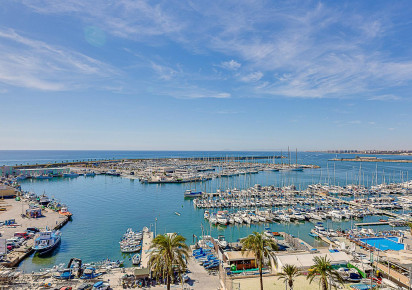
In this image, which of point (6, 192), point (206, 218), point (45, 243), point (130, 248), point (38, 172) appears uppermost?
point (38, 172)

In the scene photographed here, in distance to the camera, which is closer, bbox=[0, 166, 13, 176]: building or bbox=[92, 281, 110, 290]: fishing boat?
bbox=[92, 281, 110, 290]: fishing boat

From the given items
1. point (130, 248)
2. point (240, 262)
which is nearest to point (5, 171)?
point (130, 248)

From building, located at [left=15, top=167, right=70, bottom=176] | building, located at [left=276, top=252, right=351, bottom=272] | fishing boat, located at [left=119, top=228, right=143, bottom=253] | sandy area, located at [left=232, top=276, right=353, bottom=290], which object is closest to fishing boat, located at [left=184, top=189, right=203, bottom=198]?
fishing boat, located at [left=119, top=228, right=143, bottom=253]

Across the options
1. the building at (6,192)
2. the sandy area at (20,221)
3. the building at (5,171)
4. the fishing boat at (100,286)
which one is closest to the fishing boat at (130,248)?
the fishing boat at (100,286)

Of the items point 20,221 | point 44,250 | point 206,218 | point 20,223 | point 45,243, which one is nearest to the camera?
point 44,250

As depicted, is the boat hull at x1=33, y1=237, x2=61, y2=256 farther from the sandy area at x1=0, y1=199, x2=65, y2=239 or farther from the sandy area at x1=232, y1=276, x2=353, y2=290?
the sandy area at x1=232, y1=276, x2=353, y2=290

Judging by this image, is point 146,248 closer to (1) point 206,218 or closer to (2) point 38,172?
(1) point 206,218

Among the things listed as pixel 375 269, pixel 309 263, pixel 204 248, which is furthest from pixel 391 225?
pixel 204 248

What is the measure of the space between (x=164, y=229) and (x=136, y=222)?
721cm

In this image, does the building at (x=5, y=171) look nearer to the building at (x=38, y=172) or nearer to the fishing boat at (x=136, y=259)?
the building at (x=38, y=172)

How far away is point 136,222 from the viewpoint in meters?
51.0

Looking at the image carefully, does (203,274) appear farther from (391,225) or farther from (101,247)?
(391,225)

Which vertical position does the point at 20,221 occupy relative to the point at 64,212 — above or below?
above

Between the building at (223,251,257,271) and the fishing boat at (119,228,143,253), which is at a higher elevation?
the building at (223,251,257,271)
